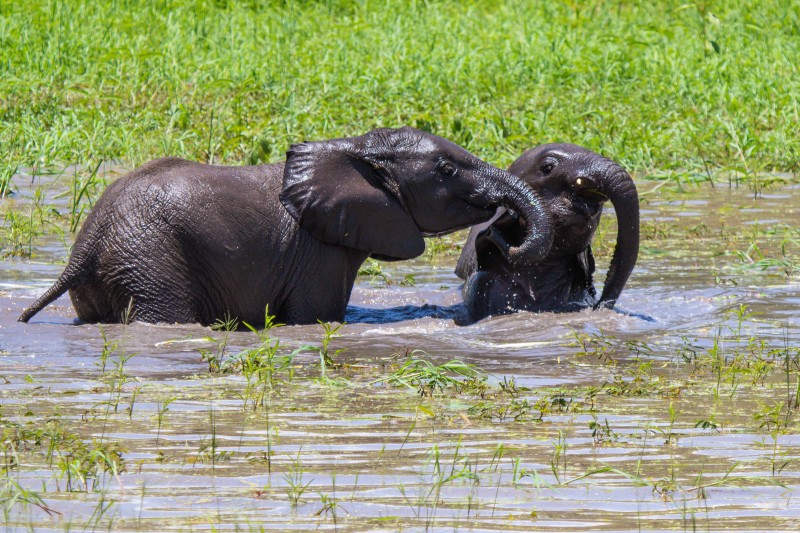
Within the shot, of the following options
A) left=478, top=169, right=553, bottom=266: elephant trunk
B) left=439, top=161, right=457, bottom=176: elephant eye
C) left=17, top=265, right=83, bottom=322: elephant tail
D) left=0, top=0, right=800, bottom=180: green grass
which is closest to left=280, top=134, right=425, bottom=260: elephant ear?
left=439, top=161, right=457, bottom=176: elephant eye

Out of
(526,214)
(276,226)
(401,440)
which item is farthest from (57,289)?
(401,440)

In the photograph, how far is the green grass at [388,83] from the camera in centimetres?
1219

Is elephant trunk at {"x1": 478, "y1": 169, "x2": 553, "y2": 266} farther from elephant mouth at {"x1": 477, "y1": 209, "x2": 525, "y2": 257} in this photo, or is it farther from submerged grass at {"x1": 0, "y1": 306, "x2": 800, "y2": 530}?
submerged grass at {"x1": 0, "y1": 306, "x2": 800, "y2": 530}

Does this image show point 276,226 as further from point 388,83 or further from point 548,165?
point 388,83

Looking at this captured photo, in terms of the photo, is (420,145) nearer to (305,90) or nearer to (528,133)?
(528,133)

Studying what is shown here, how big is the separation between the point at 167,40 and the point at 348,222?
7728mm

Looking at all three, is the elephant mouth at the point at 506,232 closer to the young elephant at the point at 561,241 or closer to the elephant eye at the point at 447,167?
the young elephant at the point at 561,241

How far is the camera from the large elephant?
24.1 feet

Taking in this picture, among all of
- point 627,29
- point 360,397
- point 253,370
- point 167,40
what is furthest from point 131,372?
point 627,29

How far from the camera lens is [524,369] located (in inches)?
257

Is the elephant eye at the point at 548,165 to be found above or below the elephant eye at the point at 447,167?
below

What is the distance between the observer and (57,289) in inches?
288

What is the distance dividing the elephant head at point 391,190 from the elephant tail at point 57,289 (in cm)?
115

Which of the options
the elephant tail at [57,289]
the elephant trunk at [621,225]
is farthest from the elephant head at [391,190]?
the elephant tail at [57,289]
